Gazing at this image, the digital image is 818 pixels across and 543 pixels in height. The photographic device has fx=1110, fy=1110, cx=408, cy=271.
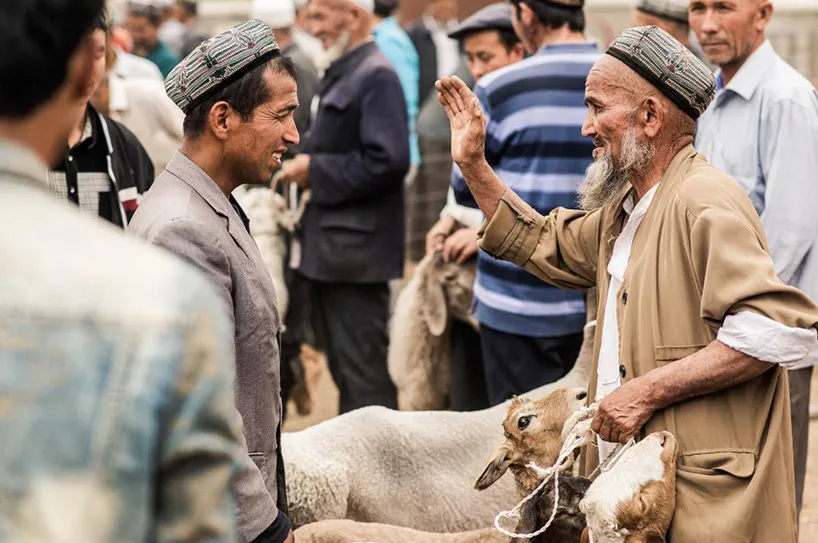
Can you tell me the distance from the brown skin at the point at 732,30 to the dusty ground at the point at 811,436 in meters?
2.24

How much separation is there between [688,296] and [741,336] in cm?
19

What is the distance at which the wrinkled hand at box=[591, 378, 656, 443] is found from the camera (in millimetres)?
2738

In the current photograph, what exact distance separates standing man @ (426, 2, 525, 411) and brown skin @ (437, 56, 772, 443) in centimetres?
185

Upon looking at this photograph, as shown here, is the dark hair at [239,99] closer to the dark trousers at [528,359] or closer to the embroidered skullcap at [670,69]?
the embroidered skullcap at [670,69]

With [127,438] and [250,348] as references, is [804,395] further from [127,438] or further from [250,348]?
[127,438]

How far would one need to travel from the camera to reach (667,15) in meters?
6.52

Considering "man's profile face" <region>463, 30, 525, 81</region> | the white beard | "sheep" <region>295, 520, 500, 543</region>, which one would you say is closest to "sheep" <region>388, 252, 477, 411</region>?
"man's profile face" <region>463, 30, 525, 81</region>

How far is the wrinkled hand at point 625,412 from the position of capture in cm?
274

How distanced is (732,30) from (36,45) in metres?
3.71

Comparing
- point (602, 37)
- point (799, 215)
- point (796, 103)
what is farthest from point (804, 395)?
point (602, 37)

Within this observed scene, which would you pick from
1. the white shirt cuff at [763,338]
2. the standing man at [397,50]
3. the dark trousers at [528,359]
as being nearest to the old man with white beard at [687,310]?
the white shirt cuff at [763,338]

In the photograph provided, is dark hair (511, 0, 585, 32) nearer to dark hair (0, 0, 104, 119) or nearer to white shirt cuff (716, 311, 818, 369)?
white shirt cuff (716, 311, 818, 369)

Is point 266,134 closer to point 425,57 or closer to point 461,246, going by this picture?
point 461,246

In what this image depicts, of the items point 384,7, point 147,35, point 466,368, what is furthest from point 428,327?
point 147,35
